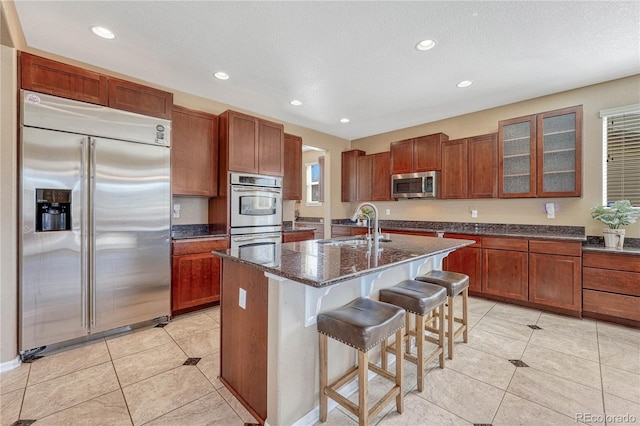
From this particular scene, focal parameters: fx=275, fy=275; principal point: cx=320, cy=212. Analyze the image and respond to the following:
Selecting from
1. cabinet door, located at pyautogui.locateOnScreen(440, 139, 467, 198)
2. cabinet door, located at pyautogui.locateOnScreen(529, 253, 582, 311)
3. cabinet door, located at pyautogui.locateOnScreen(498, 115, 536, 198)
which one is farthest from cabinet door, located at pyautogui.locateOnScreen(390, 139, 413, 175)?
cabinet door, located at pyautogui.locateOnScreen(529, 253, 582, 311)

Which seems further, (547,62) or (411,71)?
(411,71)

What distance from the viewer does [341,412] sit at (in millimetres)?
1701

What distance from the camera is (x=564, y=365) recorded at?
7.23ft

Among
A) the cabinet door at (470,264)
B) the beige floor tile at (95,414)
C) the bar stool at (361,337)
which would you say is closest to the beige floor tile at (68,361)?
the beige floor tile at (95,414)

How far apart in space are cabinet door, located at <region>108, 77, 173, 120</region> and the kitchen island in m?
2.07

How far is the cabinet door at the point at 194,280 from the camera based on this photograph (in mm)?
3107

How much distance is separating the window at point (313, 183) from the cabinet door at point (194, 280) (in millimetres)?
3862

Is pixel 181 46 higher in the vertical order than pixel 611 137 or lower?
higher

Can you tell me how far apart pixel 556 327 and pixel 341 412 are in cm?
270

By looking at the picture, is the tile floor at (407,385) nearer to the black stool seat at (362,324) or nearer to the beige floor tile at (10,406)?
the beige floor tile at (10,406)

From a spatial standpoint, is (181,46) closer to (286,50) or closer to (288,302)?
(286,50)

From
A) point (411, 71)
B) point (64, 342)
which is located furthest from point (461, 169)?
point (64, 342)

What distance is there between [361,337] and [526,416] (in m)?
1.24

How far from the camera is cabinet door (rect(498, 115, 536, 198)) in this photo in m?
3.64
